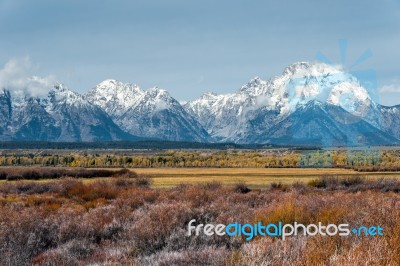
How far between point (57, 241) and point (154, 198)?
12785mm

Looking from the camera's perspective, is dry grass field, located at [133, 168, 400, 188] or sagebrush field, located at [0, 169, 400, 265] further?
dry grass field, located at [133, 168, 400, 188]

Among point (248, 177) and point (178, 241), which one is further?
point (248, 177)

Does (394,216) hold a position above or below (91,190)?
above

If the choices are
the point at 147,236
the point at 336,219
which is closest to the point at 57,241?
the point at 147,236

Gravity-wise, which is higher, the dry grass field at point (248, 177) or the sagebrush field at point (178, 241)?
the sagebrush field at point (178, 241)

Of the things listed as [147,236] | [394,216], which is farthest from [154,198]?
[394,216]

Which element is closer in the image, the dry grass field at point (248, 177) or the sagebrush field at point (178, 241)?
the sagebrush field at point (178, 241)

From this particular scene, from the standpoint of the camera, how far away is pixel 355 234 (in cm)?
1070

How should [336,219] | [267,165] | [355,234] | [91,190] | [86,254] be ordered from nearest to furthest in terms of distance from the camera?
[355,234]
[86,254]
[336,219]
[91,190]
[267,165]

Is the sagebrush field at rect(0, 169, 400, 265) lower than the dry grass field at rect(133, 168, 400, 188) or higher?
higher

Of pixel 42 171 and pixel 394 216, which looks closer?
pixel 394 216

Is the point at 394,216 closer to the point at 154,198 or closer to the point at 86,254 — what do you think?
the point at 86,254

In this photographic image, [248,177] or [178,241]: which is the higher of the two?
[178,241]

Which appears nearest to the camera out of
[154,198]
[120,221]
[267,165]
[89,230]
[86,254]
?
[86,254]
